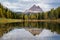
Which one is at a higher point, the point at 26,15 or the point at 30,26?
the point at 26,15

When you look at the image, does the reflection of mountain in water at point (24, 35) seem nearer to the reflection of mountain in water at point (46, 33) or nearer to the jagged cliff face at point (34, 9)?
the reflection of mountain in water at point (46, 33)

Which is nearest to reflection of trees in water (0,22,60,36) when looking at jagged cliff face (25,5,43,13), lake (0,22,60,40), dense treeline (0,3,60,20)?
lake (0,22,60,40)

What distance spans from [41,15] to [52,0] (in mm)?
385

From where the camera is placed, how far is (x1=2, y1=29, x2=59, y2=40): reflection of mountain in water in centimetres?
491

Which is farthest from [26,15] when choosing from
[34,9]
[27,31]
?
[27,31]

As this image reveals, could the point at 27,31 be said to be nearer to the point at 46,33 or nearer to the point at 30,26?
the point at 30,26

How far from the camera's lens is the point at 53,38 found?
493 centimetres

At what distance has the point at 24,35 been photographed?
4.95 metres

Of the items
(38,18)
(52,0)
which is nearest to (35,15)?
(38,18)

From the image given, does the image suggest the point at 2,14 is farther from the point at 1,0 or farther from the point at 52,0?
the point at 52,0

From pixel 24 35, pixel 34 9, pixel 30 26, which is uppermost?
pixel 34 9

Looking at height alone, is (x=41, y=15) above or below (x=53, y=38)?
above

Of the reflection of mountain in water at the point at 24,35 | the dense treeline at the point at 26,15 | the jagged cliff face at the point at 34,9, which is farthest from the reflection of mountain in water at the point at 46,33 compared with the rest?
the jagged cliff face at the point at 34,9

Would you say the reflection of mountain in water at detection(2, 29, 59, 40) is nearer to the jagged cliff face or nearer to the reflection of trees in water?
the reflection of trees in water
